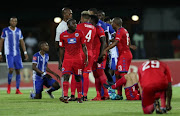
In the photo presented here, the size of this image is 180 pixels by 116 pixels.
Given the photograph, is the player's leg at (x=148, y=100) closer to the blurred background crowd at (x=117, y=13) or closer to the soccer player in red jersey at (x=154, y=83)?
the soccer player in red jersey at (x=154, y=83)

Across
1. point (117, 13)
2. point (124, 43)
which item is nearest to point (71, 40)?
point (124, 43)

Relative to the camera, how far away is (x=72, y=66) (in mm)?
11578

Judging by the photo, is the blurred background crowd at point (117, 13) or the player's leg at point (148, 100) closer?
the player's leg at point (148, 100)

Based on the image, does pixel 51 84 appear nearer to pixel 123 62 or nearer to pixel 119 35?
pixel 123 62

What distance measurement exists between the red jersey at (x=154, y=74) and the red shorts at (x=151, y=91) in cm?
5

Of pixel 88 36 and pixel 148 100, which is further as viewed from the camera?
pixel 88 36

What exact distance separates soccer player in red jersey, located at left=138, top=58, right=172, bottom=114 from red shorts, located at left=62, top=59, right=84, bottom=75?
271cm

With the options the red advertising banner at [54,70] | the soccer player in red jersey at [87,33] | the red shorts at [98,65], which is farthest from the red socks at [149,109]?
the red advertising banner at [54,70]

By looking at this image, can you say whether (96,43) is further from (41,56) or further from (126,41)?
(41,56)

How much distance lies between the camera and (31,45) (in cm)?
2214

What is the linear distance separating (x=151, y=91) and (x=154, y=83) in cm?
15

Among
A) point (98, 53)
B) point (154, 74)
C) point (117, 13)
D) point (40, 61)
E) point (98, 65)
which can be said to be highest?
point (117, 13)

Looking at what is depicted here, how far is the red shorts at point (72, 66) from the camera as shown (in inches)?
454

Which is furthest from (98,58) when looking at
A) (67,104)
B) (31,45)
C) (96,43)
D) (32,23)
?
(32,23)
